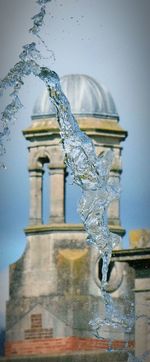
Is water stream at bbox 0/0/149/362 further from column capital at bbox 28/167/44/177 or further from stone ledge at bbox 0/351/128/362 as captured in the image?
column capital at bbox 28/167/44/177

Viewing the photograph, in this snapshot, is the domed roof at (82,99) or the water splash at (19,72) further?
the domed roof at (82,99)

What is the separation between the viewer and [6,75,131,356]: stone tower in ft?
146

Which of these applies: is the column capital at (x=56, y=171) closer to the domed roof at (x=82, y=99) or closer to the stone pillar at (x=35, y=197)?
the stone pillar at (x=35, y=197)

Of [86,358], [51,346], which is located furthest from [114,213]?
[86,358]

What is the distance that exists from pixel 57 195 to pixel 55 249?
0.87m

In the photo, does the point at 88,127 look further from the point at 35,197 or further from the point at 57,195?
the point at 57,195

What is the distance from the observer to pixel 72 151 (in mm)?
26484

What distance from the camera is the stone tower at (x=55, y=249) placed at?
146 ft

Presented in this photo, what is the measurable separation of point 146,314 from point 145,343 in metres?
0.41

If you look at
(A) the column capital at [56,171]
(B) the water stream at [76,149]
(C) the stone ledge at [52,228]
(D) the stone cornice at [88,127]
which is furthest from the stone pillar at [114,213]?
(B) the water stream at [76,149]

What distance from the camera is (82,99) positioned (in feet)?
150

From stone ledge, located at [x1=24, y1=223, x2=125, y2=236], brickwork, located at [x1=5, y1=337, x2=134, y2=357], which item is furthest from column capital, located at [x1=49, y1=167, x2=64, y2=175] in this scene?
brickwork, located at [x1=5, y1=337, x2=134, y2=357]

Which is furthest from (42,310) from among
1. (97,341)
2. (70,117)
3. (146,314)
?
(70,117)

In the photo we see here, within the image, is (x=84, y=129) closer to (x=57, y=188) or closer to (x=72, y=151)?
(x=57, y=188)
